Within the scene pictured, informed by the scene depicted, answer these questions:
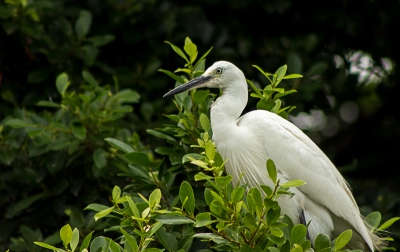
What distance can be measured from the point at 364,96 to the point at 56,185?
2.87m

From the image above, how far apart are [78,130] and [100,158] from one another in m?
0.19

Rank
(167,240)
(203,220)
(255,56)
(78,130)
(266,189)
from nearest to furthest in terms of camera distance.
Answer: (266,189) → (203,220) → (167,240) → (78,130) → (255,56)

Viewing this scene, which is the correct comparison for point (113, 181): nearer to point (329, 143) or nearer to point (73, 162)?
point (73, 162)

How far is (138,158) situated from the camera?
2928 mm

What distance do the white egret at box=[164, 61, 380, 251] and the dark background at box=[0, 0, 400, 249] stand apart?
1.00 m

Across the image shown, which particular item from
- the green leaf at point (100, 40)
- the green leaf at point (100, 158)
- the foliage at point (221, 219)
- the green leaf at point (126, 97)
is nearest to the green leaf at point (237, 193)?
the foliage at point (221, 219)

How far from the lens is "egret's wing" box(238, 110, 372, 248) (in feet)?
10.5

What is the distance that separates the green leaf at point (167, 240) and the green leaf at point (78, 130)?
102cm

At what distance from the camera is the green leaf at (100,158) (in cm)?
344

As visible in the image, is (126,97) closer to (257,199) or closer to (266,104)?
(266,104)

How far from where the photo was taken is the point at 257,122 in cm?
321

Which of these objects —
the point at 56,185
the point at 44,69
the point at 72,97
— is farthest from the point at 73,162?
the point at 44,69

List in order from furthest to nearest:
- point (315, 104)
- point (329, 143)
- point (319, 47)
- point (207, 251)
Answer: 1. point (329, 143)
2. point (319, 47)
3. point (315, 104)
4. point (207, 251)

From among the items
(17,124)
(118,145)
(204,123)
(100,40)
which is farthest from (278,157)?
(100,40)
